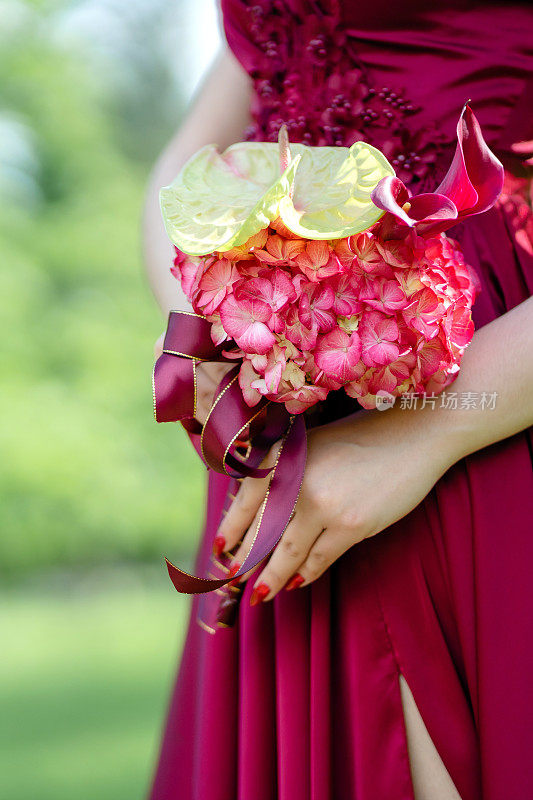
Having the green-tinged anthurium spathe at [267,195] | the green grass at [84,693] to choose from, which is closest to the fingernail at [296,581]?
the green-tinged anthurium spathe at [267,195]

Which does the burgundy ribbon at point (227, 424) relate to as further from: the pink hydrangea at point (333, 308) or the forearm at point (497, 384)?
the forearm at point (497, 384)

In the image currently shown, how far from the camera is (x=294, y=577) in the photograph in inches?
31.6

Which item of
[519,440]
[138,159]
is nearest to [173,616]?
[138,159]

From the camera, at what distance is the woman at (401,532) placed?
76 cm

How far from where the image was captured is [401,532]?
32.6 inches

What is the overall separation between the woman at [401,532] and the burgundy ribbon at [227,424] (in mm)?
31

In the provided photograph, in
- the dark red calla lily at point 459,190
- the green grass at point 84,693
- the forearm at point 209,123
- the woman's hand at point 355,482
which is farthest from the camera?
the green grass at point 84,693

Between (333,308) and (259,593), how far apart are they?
0.30 meters

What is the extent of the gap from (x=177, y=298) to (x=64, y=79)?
7.47 meters

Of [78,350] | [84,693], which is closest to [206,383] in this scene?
[84,693]

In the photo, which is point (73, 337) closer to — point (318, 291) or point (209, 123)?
point (209, 123)

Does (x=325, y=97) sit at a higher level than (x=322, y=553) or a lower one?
higher

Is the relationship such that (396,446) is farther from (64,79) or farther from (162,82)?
(162,82)

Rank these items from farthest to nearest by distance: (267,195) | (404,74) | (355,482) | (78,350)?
(78,350) < (404,74) < (355,482) < (267,195)
